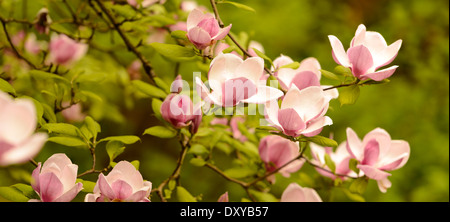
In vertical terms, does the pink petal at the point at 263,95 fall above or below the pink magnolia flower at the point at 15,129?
below

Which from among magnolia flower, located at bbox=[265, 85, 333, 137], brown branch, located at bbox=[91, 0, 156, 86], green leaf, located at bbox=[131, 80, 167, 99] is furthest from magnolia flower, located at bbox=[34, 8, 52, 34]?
magnolia flower, located at bbox=[265, 85, 333, 137]

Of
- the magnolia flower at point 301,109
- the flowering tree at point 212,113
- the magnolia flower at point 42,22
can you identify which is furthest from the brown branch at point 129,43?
the magnolia flower at point 301,109

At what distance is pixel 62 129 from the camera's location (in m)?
0.58

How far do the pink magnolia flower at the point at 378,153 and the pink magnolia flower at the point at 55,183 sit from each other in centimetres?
38

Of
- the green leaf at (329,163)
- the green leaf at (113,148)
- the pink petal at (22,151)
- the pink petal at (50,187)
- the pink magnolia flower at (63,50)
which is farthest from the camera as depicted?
the pink magnolia flower at (63,50)

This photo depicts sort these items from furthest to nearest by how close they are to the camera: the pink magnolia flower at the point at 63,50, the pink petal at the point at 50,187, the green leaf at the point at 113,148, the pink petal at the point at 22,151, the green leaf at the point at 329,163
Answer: the pink magnolia flower at the point at 63,50 → the green leaf at the point at 329,163 → the green leaf at the point at 113,148 → the pink petal at the point at 50,187 → the pink petal at the point at 22,151

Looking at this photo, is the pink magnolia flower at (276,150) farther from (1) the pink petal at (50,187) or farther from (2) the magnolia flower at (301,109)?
(1) the pink petal at (50,187)

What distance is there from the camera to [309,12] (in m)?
2.45

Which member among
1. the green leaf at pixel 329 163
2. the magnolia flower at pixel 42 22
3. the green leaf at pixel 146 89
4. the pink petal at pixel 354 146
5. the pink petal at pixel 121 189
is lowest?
the green leaf at pixel 329 163

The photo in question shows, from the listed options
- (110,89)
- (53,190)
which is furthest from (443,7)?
(53,190)

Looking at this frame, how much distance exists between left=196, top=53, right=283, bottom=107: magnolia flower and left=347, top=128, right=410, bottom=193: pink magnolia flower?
→ 20 centimetres

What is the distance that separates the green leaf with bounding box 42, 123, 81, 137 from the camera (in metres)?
0.57

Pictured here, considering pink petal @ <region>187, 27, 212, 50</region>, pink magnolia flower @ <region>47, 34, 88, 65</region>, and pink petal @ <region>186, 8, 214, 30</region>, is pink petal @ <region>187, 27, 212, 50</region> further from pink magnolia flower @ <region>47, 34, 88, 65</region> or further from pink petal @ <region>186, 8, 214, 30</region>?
pink magnolia flower @ <region>47, 34, 88, 65</region>

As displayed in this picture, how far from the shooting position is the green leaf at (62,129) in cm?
57
